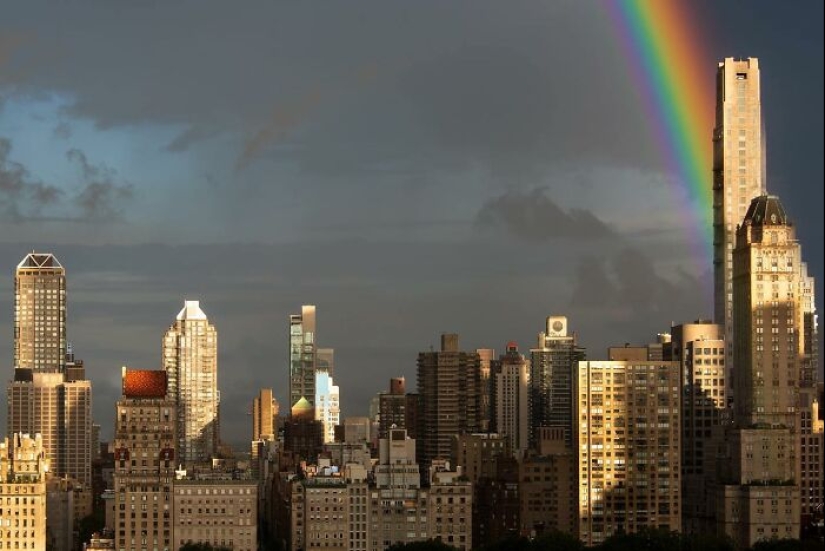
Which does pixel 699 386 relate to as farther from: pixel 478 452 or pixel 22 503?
pixel 22 503

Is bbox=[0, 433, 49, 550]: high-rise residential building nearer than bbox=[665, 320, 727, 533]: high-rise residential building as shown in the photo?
Yes

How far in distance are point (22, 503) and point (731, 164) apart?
2378 inches

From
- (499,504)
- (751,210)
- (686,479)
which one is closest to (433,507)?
(499,504)

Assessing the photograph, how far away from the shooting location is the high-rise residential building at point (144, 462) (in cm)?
15638

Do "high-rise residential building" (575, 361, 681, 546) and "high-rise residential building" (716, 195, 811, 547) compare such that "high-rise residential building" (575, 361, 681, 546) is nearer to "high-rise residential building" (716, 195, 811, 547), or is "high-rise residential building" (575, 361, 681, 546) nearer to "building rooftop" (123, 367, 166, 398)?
"high-rise residential building" (716, 195, 811, 547)

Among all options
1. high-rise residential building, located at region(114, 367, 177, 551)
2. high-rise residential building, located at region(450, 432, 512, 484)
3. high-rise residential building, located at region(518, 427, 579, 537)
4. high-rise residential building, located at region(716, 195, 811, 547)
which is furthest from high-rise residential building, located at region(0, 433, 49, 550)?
high-rise residential building, located at region(716, 195, 811, 547)

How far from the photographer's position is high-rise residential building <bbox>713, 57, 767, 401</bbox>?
175 meters

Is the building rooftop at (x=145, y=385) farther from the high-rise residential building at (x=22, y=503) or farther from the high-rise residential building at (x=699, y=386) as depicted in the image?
the high-rise residential building at (x=699, y=386)

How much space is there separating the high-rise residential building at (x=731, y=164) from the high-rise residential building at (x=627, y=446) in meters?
14.0

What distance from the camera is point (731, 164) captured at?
17700 centimetres

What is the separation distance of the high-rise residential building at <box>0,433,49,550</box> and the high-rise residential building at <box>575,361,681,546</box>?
126 ft

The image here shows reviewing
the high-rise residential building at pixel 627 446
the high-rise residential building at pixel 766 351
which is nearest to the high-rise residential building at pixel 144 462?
the high-rise residential building at pixel 627 446

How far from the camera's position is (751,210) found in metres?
168

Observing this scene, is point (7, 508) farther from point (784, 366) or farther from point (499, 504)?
point (784, 366)
